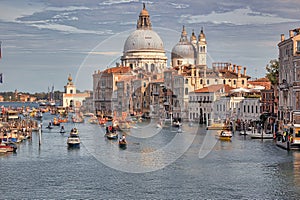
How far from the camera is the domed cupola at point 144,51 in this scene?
9269 cm

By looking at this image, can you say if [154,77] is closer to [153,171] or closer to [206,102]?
[206,102]

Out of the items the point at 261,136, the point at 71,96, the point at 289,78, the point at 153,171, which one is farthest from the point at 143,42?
the point at 153,171

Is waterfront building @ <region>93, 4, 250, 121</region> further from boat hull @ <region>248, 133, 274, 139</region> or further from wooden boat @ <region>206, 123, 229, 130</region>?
boat hull @ <region>248, 133, 274, 139</region>

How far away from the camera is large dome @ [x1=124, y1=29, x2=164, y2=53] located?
93688mm

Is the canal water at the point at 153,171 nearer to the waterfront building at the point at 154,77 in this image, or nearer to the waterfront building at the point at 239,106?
→ the waterfront building at the point at 239,106

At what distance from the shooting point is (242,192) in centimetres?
2061

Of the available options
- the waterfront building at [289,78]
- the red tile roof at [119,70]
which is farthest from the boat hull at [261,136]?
the red tile roof at [119,70]

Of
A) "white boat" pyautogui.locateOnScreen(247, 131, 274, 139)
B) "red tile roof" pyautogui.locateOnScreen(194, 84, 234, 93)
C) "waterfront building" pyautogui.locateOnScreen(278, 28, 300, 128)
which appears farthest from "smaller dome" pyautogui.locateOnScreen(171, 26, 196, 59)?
"white boat" pyautogui.locateOnScreen(247, 131, 274, 139)

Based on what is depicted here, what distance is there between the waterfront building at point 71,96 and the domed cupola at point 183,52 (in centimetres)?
3021

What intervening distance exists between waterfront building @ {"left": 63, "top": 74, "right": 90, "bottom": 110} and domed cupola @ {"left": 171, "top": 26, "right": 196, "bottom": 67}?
30.2 m

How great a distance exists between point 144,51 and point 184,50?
26.1 feet

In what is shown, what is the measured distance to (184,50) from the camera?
3428 inches

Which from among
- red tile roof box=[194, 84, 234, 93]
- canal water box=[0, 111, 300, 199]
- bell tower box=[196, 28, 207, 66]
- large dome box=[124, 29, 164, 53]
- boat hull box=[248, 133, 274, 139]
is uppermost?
large dome box=[124, 29, 164, 53]

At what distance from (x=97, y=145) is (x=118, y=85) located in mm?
52685
